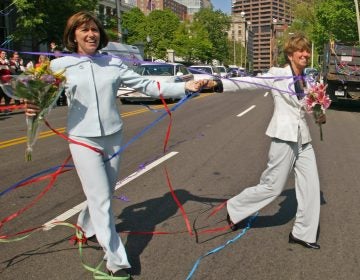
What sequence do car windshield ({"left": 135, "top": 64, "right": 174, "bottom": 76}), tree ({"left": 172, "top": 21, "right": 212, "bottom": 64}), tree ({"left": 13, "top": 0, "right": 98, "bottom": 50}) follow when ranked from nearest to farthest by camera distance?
car windshield ({"left": 135, "top": 64, "right": 174, "bottom": 76})
tree ({"left": 13, "top": 0, "right": 98, "bottom": 50})
tree ({"left": 172, "top": 21, "right": 212, "bottom": 64})

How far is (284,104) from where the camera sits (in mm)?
4273

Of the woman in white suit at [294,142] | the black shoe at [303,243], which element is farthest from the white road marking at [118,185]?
the black shoe at [303,243]

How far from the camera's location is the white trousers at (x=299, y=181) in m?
4.18

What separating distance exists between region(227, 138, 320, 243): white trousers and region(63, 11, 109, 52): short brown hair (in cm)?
176

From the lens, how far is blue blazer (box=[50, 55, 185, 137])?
138 inches

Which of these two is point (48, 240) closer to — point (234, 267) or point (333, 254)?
point (234, 267)

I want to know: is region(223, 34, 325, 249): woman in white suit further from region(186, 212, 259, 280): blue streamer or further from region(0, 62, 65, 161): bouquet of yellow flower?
region(0, 62, 65, 161): bouquet of yellow flower

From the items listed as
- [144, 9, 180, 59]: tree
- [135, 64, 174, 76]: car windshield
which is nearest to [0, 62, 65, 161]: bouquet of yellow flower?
[135, 64, 174, 76]: car windshield

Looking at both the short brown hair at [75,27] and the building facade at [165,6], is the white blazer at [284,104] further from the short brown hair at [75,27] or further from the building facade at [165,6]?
the building facade at [165,6]

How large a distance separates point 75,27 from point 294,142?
204 centimetres

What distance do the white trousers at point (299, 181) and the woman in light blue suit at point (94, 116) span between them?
1486 millimetres

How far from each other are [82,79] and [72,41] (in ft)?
1.18

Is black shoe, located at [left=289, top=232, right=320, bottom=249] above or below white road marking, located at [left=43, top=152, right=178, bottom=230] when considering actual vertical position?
above

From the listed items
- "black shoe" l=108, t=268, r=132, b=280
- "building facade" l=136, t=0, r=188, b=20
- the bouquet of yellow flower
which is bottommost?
"black shoe" l=108, t=268, r=132, b=280
